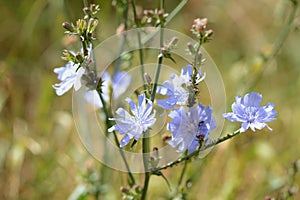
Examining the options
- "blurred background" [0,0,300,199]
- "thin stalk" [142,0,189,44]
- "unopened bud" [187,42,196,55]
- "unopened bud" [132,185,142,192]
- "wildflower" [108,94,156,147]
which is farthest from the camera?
"blurred background" [0,0,300,199]

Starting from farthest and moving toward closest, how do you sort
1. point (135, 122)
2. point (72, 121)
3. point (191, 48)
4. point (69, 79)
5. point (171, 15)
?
point (72, 121)
point (171, 15)
point (69, 79)
point (191, 48)
point (135, 122)

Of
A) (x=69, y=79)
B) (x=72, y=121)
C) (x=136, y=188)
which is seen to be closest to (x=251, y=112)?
(x=136, y=188)

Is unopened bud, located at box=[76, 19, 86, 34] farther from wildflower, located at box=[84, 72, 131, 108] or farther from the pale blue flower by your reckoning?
wildflower, located at box=[84, 72, 131, 108]

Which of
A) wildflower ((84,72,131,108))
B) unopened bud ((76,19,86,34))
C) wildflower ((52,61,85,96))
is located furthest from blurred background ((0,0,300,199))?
unopened bud ((76,19,86,34))

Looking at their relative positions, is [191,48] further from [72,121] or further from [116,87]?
[72,121]

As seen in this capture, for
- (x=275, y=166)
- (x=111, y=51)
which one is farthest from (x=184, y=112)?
(x=275, y=166)
